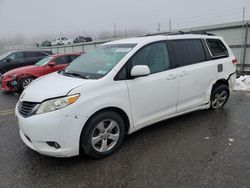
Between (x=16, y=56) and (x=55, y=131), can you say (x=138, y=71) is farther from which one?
(x=16, y=56)

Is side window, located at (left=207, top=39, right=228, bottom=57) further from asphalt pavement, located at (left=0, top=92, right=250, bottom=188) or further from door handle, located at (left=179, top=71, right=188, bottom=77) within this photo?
asphalt pavement, located at (left=0, top=92, right=250, bottom=188)

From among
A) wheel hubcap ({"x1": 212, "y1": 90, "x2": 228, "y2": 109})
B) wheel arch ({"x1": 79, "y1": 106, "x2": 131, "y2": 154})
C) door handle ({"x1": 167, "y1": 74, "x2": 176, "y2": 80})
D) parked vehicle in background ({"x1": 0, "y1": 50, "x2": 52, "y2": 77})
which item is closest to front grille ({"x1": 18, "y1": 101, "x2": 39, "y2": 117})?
wheel arch ({"x1": 79, "y1": 106, "x2": 131, "y2": 154})

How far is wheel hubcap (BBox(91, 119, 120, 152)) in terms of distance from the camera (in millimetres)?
3025

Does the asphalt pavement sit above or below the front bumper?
below

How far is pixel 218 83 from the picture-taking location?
4703 millimetres

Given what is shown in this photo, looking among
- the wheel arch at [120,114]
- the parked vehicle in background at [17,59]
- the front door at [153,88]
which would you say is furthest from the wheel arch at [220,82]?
the parked vehicle in background at [17,59]

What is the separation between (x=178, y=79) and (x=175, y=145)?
114 cm

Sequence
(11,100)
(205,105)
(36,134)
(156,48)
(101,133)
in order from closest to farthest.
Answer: (36,134) → (101,133) → (156,48) → (205,105) → (11,100)

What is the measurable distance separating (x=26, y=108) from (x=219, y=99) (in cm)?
396

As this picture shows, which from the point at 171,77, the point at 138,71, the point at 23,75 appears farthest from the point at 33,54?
the point at 138,71

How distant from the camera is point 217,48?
15.4 feet

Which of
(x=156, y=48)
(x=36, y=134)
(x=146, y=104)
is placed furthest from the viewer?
(x=156, y=48)

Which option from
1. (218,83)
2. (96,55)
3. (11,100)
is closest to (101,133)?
(96,55)

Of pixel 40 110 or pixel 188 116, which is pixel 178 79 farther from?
pixel 40 110
